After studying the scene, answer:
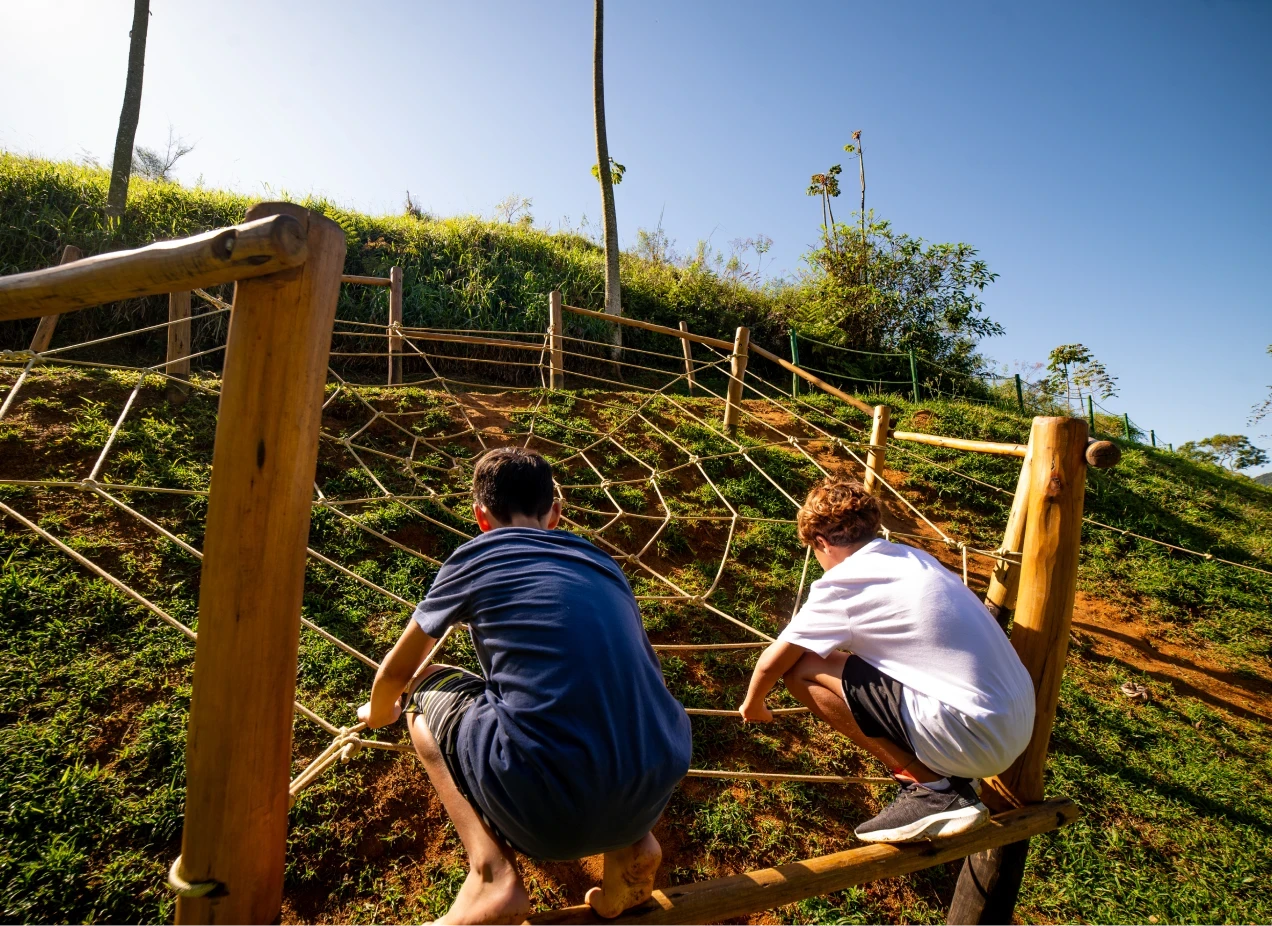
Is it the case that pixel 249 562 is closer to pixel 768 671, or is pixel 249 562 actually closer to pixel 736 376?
pixel 768 671

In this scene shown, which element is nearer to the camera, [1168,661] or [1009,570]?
[1009,570]

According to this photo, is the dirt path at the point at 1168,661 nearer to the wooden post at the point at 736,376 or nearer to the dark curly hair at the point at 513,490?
the wooden post at the point at 736,376

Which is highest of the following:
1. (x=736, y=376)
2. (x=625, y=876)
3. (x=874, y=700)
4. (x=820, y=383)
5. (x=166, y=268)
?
(x=736, y=376)

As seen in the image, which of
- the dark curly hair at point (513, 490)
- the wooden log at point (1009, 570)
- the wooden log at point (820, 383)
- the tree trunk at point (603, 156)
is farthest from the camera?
the tree trunk at point (603, 156)

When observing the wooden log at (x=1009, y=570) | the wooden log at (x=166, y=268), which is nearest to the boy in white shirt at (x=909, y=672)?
the wooden log at (x=1009, y=570)

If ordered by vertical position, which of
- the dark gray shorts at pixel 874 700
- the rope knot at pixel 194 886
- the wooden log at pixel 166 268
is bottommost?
the rope knot at pixel 194 886

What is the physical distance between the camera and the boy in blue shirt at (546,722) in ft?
3.68

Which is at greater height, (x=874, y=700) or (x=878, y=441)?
(x=878, y=441)

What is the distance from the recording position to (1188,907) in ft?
7.82

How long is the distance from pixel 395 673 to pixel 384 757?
51.2 inches

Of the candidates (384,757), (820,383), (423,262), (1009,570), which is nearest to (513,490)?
(384,757)

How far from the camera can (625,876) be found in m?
1.26

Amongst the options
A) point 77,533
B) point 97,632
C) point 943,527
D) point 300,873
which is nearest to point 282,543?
point 300,873

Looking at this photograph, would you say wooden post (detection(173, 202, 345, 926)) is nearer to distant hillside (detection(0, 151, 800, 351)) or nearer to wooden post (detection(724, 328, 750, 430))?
wooden post (detection(724, 328, 750, 430))
